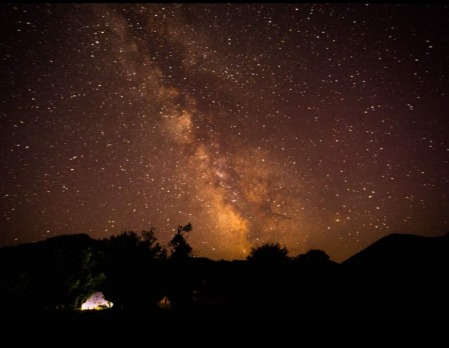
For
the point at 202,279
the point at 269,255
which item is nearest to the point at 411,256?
the point at 269,255

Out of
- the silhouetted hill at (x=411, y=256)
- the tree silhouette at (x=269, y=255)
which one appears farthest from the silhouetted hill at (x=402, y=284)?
the tree silhouette at (x=269, y=255)

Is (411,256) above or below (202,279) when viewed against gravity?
above

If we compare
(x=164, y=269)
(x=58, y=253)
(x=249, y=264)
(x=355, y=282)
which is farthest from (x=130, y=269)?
(x=355, y=282)

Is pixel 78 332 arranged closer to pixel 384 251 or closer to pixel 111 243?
pixel 111 243

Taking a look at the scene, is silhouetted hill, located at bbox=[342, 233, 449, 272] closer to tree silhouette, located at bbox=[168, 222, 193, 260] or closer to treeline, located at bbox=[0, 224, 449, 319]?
treeline, located at bbox=[0, 224, 449, 319]

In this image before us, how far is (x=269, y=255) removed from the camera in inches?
1192

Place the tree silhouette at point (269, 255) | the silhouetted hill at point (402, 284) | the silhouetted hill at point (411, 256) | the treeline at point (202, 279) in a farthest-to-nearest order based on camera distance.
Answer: the tree silhouette at point (269, 255) < the silhouetted hill at point (411, 256) < the treeline at point (202, 279) < the silhouetted hill at point (402, 284)

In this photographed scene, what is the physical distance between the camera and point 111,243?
995 inches

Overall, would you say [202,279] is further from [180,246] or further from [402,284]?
[402,284]

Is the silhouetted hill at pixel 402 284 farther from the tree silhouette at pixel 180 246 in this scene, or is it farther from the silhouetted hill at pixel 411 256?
the tree silhouette at pixel 180 246

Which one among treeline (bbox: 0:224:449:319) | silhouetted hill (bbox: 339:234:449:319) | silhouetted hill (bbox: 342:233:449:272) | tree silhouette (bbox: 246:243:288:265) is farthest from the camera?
tree silhouette (bbox: 246:243:288:265)

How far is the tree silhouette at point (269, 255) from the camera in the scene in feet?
96.8

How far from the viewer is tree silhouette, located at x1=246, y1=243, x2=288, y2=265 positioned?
2950 centimetres

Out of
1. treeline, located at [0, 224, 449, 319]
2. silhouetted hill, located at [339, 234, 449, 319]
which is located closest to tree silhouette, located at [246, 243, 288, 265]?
treeline, located at [0, 224, 449, 319]
